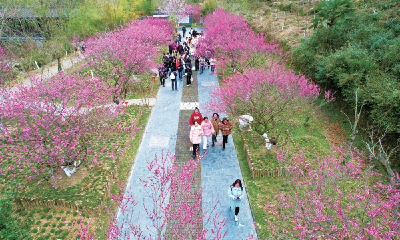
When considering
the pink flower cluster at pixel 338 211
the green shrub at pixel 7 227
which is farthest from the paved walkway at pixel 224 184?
the green shrub at pixel 7 227

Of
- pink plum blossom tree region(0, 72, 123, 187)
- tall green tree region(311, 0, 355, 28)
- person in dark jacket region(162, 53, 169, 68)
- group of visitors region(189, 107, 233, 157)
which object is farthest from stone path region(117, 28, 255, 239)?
tall green tree region(311, 0, 355, 28)

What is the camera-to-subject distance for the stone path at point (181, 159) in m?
8.35

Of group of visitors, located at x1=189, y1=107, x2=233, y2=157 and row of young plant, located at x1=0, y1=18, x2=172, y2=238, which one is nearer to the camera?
row of young plant, located at x1=0, y1=18, x2=172, y2=238

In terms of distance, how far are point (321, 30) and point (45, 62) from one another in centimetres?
2529

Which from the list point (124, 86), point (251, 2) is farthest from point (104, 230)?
point (251, 2)

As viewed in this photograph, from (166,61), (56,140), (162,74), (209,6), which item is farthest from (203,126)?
(209,6)

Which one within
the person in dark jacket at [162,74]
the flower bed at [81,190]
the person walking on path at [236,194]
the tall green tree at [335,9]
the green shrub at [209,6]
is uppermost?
the green shrub at [209,6]

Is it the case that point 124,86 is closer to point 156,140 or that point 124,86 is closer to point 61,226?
point 156,140

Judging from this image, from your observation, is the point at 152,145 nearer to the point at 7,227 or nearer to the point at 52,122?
the point at 52,122

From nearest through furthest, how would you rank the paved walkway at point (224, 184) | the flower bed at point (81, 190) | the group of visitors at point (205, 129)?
the paved walkway at point (224, 184) < the flower bed at point (81, 190) < the group of visitors at point (205, 129)

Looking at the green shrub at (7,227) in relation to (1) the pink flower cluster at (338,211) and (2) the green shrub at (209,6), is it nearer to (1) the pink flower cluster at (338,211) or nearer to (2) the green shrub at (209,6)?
(1) the pink flower cluster at (338,211)

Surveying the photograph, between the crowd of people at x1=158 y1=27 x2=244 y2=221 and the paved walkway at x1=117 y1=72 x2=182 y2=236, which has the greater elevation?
the crowd of people at x1=158 y1=27 x2=244 y2=221

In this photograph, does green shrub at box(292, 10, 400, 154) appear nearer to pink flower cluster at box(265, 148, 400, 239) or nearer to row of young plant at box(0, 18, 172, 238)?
pink flower cluster at box(265, 148, 400, 239)

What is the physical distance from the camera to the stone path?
8349 mm
